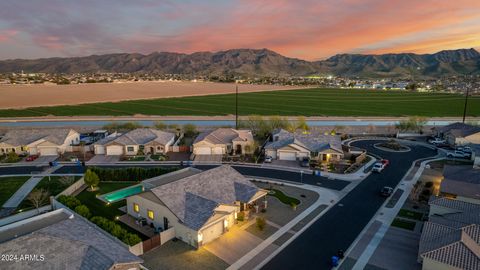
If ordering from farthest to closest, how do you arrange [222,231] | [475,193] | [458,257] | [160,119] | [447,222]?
[160,119]
[475,193]
[222,231]
[447,222]
[458,257]

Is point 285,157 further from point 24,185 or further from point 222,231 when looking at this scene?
point 24,185

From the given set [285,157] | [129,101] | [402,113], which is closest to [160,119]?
[129,101]

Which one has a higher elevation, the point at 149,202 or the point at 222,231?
the point at 149,202

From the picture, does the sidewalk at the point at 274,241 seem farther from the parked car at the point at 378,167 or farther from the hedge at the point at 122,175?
the hedge at the point at 122,175

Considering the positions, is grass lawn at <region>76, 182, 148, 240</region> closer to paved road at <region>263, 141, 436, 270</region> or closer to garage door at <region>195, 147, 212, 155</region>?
paved road at <region>263, 141, 436, 270</region>

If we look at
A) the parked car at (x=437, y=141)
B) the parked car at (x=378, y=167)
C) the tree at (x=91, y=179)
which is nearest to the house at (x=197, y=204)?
the tree at (x=91, y=179)
